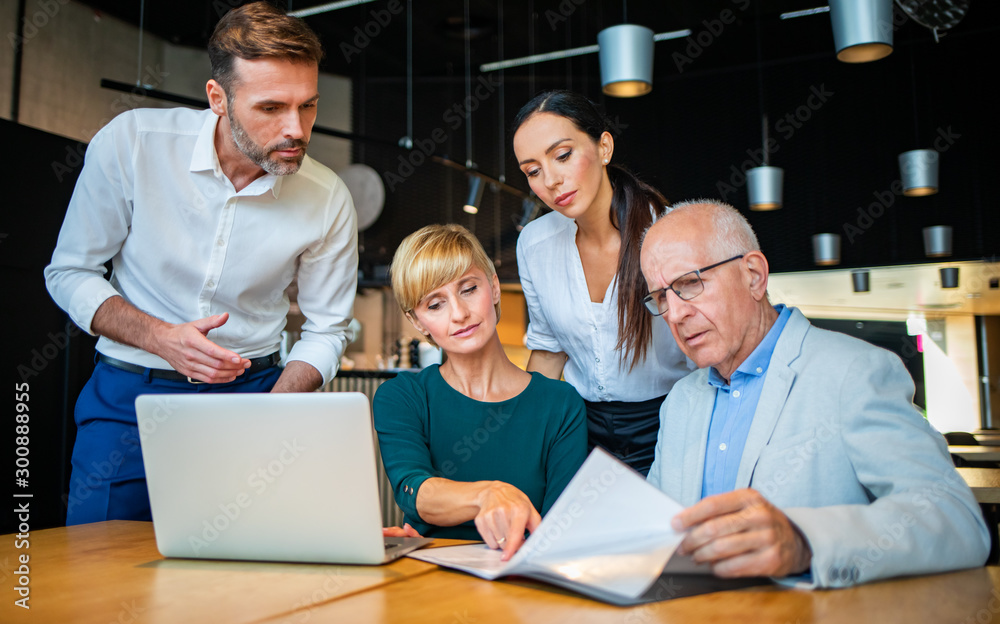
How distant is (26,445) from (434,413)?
265 cm

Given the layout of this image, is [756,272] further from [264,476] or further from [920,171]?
[920,171]

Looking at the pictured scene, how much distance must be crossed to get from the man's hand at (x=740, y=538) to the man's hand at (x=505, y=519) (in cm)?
31

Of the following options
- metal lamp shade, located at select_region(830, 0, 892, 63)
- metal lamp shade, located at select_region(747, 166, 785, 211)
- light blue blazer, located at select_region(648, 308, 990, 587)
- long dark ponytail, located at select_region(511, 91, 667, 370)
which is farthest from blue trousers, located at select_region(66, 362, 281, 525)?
metal lamp shade, located at select_region(747, 166, 785, 211)

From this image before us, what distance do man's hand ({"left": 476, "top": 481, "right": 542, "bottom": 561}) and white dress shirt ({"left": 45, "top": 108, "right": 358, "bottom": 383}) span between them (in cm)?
80

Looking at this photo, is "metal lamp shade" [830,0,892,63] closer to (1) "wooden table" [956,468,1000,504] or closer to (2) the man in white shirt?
(1) "wooden table" [956,468,1000,504]

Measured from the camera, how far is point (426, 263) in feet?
5.40

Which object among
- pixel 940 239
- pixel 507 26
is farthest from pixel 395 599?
pixel 507 26

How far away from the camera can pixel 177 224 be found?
184cm

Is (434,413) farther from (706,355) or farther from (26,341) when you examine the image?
(26,341)

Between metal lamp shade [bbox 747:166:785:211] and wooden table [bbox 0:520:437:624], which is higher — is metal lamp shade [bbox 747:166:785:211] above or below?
above

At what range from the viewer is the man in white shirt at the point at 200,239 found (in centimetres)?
172

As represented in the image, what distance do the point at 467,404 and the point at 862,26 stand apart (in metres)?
1.92

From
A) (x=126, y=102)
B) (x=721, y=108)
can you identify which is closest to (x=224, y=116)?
(x=126, y=102)

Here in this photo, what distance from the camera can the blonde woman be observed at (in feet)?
5.40
